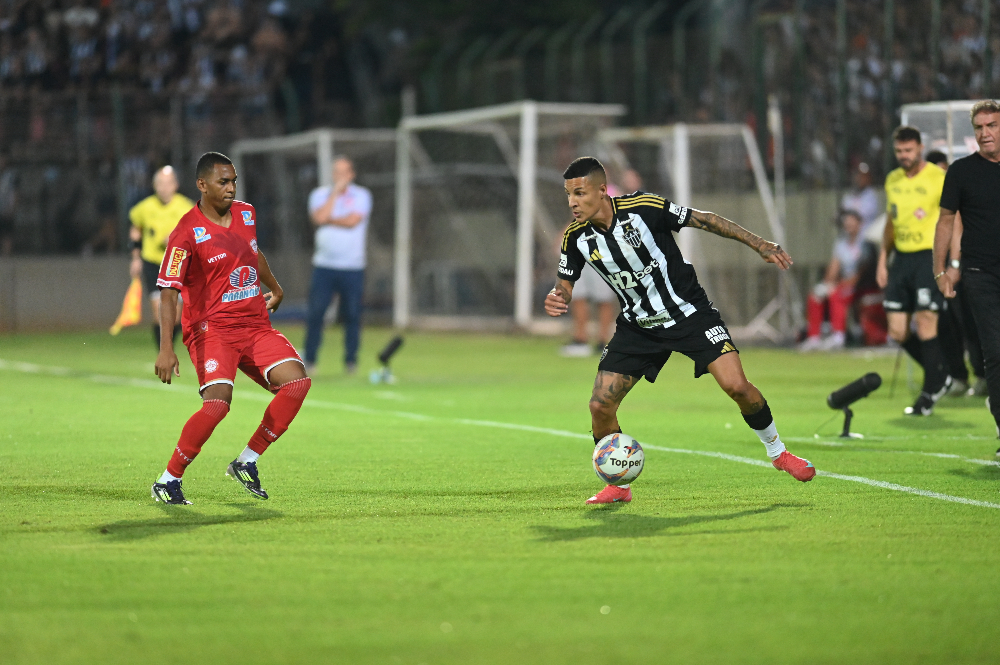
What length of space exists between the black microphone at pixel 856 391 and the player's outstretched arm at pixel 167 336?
4904mm

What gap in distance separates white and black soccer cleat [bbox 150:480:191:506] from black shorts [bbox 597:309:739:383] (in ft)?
7.42

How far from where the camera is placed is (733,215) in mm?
21609

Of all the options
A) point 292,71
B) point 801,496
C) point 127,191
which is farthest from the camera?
point 292,71

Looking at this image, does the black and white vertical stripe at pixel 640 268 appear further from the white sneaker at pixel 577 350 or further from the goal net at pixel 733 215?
the goal net at pixel 733 215

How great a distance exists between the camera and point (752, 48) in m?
22.1

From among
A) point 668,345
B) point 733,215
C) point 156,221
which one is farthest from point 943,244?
point 733,215

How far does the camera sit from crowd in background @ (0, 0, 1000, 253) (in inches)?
800

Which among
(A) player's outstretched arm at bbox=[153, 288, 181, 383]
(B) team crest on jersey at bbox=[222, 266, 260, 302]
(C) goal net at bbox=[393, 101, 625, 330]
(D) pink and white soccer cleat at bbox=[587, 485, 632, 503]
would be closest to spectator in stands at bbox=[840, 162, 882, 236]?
(C) goal net at bbox=[393, 101, 625, 330]

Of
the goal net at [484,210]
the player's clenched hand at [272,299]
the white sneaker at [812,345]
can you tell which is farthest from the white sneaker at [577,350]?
the player's clenched hand at [272,299]

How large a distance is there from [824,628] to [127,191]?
80.0 feet

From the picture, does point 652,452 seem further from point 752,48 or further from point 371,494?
point 752,48

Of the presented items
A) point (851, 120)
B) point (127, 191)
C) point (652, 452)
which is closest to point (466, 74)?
point (127, 191)

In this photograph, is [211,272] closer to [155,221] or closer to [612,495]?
[612,495]

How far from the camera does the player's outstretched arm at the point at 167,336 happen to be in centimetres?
733
